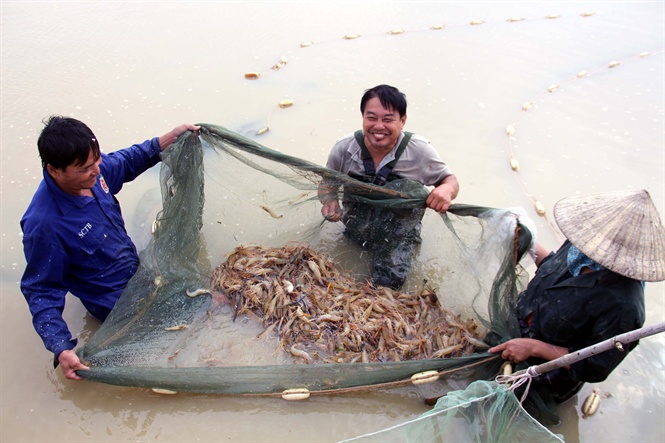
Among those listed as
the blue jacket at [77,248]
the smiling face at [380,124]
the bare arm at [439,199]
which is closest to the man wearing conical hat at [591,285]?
the bare arm at [439,199]

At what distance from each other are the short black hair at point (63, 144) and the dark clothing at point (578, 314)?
105 inches

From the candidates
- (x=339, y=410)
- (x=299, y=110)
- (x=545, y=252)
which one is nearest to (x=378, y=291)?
(x=339, y=410)

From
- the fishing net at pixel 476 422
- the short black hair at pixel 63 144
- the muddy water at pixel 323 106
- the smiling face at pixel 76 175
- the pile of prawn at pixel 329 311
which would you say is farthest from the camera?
the pile of prawn at pixel 329 311

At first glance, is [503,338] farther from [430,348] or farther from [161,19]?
[161,19]

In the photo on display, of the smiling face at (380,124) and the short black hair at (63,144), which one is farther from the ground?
the short black hair at (63,144)

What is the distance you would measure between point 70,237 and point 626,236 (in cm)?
297

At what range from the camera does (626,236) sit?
227 cm

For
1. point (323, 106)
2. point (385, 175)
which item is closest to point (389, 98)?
point (385, 175)

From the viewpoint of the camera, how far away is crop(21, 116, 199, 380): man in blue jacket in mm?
2707

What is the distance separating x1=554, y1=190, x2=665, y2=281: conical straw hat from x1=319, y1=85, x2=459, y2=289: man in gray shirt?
3.43ft

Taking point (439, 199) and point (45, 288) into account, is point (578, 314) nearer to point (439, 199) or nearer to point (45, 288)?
point (439, 199)

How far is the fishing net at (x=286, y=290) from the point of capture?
9.55 ft

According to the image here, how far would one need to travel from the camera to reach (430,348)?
10.6ft

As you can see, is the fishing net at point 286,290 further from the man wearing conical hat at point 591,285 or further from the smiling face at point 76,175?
the smiling face at point 76,175
